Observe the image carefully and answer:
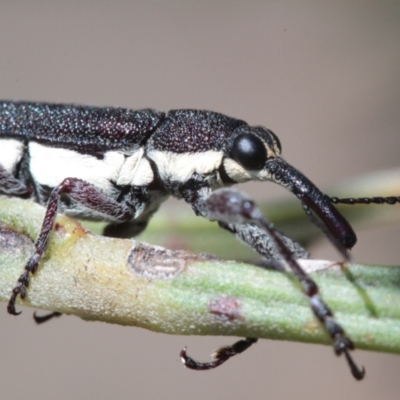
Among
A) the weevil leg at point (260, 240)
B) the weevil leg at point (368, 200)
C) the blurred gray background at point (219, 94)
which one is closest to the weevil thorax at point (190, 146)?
the weevil leg at point (260, 240)

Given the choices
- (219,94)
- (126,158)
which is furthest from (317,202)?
(219,94)

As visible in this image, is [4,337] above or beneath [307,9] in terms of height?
beneath

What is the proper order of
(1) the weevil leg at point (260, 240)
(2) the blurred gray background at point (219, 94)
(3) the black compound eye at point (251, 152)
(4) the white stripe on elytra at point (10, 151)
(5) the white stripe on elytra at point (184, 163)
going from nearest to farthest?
(1) the weevil leg at point (260, 240) < (3) the black compound eye at point (251, 152) < (5) the white stripe on elytra at point (184, 163) < (4) the white stripe on elytra at point (10, 151) < (2) the blurred gray background at point (219, 94)

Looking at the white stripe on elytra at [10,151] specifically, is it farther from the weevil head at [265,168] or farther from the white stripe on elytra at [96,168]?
the weevil head at [265,168]

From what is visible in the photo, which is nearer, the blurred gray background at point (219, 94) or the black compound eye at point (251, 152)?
the black compound eye at point (251, 152)

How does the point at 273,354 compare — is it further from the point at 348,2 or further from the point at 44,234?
the point at 44,234

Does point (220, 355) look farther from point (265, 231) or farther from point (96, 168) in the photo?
point (96, 168)

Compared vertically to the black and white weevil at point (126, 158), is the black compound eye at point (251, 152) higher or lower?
higher

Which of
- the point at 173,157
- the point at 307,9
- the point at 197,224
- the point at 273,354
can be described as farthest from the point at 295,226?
the point at 307,9
